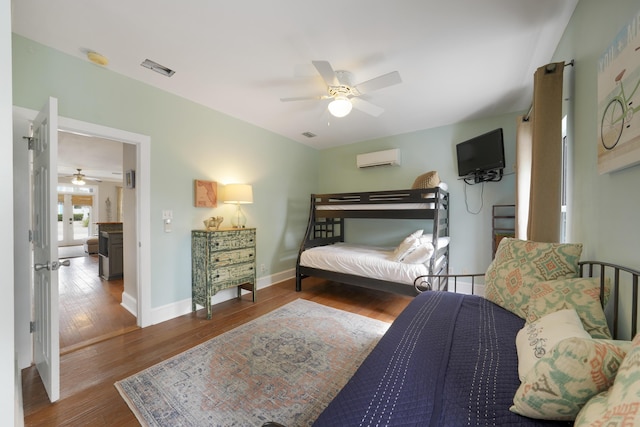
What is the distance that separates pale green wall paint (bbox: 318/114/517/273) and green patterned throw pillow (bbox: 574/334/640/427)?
3178 mm

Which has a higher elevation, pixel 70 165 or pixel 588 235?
pixel 70 165

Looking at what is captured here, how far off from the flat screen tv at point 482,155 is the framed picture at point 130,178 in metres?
4.23

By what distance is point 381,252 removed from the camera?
3447 mm

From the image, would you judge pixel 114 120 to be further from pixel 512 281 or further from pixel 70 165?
pixel 70 165

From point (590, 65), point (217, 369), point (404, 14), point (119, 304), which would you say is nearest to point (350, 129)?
point (404, 14)

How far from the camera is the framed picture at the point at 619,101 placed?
0.93 metres

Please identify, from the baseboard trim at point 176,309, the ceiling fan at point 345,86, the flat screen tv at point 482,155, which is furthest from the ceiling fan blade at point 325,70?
the baseboard trim at point 176,309

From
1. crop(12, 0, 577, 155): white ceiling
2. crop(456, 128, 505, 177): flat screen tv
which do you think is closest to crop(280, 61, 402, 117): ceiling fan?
crop(12, 0, 577, 155): white ceiling

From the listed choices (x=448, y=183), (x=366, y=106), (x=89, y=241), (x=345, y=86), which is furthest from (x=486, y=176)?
(x=89, y=241)

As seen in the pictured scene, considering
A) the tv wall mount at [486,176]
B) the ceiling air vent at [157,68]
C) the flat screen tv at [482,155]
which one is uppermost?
the ceiling air vent at [157,68]

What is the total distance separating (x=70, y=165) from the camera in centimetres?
592

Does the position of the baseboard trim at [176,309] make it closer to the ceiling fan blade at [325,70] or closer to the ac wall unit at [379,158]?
the ceiling fan blade at [325,70]

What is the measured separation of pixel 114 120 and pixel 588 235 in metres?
3.85

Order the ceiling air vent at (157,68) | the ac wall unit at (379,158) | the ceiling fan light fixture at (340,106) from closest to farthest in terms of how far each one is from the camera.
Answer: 1. the ceiling air vent at (157,68)
2. the ceiling fan light fixture at (340,106)
3. the ac wall unit at (379,158)
